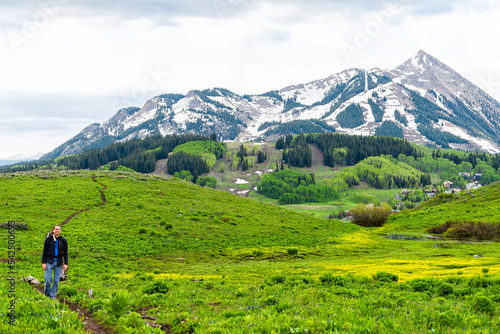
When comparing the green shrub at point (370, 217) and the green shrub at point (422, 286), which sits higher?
the green shrub at point (422, 286)

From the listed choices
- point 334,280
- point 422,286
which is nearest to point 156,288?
point 334,280

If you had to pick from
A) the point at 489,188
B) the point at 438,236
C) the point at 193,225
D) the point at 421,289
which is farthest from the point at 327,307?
the point at 489,188

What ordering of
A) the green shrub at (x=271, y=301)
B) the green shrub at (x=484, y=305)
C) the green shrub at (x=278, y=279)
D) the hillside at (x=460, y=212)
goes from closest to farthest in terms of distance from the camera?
the green shrub at (x=484, y=305) < the green shrub at (x=271, y=301) < the green shrub at (x=278, y=279) < the hillside at (x=460, y=212)

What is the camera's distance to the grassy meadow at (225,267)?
11.1 m

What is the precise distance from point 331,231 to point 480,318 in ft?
214

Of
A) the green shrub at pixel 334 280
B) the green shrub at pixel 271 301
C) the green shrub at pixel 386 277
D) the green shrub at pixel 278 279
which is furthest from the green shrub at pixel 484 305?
the green shrub at pixel 278 279

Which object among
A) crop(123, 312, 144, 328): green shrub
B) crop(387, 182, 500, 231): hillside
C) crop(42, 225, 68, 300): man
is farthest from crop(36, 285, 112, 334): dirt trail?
crop(387, 182, 500, 231): hillside

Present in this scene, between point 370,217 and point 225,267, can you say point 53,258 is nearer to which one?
point 225,267

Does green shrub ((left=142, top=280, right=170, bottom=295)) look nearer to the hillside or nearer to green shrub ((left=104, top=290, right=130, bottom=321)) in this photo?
green shrub ((left=104, top=290, right=130, bottom=321))

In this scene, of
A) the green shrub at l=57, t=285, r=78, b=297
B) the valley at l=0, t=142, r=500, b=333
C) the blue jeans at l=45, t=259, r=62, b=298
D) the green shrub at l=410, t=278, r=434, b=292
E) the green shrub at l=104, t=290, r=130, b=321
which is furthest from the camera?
the green shrub at l=410, t=278, r=434, b=292

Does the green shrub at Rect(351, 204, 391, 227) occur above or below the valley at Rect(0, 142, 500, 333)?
below

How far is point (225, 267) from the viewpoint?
34094 millimetres

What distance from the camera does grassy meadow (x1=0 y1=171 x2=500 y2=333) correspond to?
11.1 metres

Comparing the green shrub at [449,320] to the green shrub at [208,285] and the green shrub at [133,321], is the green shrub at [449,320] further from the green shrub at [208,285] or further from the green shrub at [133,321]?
the green shrub at [208,285]
